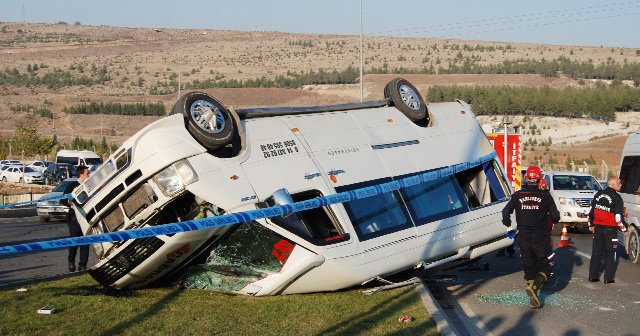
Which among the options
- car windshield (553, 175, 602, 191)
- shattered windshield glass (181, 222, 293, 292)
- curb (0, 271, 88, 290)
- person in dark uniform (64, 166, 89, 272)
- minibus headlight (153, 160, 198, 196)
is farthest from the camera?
car windshield (553, 175, 602, 191)

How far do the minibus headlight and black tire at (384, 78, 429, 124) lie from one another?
4250 mm

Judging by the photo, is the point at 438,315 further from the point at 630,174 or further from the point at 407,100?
the point at 630,174

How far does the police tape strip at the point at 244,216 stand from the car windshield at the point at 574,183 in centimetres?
1277

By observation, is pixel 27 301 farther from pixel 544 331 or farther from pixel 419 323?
pixel 544 331

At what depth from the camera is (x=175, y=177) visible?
10453mm

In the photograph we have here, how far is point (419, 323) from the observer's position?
9.92 metres

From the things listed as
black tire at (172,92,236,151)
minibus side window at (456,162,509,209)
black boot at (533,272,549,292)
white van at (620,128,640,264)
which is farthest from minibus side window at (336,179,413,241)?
white van at (620,128,640,264)

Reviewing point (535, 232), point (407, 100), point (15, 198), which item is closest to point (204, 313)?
point (535, 232)

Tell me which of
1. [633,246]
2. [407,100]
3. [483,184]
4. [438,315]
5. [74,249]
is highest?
[407,100]

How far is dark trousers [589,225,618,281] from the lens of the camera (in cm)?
1430

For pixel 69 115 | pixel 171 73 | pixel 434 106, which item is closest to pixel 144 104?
pixel 69 115

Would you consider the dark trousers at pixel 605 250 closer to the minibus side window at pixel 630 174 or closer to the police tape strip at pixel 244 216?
the police tape strip at pixel 244 216

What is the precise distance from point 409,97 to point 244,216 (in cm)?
492

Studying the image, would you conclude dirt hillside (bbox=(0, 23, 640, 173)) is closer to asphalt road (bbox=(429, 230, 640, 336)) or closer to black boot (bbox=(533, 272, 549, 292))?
asphalt road (bbox=(429, 230, 640, 336))
